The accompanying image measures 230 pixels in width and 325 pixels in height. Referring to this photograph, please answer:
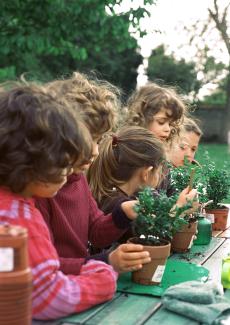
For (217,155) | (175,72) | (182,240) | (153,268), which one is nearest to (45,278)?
(153,268)

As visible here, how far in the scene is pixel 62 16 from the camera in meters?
9.26

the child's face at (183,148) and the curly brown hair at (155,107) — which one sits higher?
the curly brown hair at (155,107)

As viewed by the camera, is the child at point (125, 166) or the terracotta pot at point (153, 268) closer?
the terracotta pot at point (153, 268)

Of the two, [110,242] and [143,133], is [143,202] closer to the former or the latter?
[110,242]

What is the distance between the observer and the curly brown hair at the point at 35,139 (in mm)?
1679

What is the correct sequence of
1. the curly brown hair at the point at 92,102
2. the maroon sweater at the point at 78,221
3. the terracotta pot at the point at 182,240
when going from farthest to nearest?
1. the terracotta pot at the point at 182,240
2. the curly brown hair at the point at 92,102
3. the maroon sweater at the point at 78,221

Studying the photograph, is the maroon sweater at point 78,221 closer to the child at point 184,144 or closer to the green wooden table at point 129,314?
the green wooden table at point 129,314

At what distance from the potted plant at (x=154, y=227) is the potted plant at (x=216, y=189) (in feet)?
3.29

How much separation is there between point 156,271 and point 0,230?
77cm

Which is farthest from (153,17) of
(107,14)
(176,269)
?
(176,269)

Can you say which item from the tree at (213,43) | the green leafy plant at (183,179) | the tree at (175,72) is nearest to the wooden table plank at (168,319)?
the green leafy plant at (183,179)

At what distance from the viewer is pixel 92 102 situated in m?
2.54

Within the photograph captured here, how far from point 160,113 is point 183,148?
36cm

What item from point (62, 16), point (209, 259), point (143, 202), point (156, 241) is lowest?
point (209, 259)
